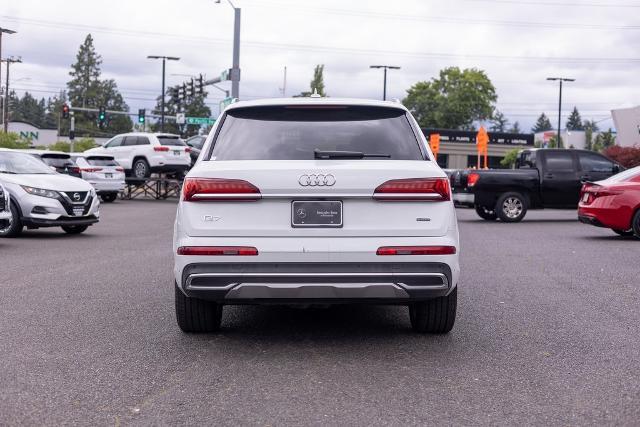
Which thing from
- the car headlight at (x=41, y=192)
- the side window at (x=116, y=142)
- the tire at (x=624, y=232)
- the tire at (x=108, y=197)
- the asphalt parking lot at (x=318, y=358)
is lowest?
the tire at (x=108, y=197)

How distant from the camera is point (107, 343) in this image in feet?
21.5

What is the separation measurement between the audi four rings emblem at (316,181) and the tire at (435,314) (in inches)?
53.2

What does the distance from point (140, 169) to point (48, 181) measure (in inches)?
688

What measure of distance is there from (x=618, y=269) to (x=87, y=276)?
674 cm

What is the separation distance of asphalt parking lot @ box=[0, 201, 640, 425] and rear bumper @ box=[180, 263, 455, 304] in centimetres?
46

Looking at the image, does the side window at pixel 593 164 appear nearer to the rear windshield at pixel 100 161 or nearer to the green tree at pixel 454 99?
the rear windshield at pixel 100 161

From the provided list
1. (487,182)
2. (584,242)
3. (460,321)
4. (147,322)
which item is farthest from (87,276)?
(487,182)

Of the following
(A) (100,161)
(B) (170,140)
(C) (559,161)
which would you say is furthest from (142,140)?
(C) (559,161)

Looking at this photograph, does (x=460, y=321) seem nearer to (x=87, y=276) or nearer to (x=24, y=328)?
(x=24, y=328)

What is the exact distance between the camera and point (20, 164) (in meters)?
16.6

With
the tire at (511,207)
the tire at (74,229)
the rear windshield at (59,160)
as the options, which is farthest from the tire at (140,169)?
the tire at (74,229)

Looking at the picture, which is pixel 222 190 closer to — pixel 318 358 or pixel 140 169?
pixel 318 358

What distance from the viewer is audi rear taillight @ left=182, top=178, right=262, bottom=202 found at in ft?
19.5

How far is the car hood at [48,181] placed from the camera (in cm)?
1580
